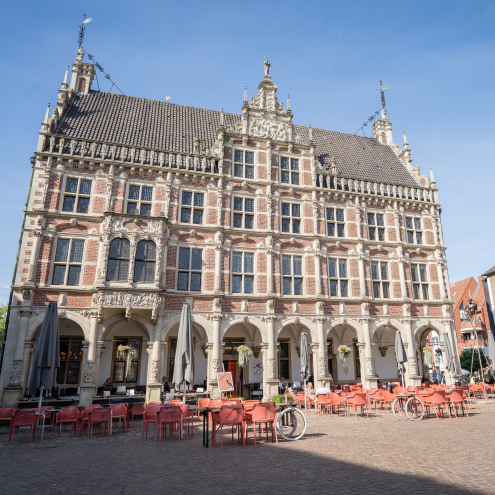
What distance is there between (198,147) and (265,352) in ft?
44.9

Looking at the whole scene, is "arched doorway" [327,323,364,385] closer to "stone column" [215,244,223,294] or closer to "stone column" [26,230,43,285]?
"stone column" [215,244,223,294]

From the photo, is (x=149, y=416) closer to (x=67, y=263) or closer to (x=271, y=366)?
(x=271, y=366)

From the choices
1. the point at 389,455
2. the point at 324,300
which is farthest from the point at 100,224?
the point at 389,455

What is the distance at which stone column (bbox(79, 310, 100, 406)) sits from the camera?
59.2 feet

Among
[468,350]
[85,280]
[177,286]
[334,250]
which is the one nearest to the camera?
[85,280]

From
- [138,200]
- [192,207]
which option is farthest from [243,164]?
[138,200]

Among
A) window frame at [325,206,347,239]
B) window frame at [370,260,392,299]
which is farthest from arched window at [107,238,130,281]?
window frame at [370,260,392,299]

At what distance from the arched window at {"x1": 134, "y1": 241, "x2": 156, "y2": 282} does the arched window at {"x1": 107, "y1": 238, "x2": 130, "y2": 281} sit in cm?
56

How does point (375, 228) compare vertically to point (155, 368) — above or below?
above

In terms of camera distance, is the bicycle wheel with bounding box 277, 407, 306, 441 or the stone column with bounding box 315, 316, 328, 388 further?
the stone column with bounding box 315, 316, 328, 388

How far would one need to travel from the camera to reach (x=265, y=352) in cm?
2194

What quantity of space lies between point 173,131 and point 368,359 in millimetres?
19836

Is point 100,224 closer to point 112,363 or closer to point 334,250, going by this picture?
point 112,363

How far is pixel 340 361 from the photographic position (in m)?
26.2
